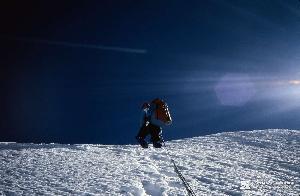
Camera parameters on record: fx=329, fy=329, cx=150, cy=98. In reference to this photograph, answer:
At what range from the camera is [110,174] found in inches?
307

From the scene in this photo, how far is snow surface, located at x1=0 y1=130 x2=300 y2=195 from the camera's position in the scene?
21.6 ft

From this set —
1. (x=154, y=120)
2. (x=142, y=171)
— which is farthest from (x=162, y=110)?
(x=142, y=171)

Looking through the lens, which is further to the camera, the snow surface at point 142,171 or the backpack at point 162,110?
the backpack at point 162,110

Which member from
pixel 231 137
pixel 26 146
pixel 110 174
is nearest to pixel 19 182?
pixel 110 174

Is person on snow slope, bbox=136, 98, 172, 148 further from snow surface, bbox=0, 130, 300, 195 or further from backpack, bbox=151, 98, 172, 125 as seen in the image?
snow surface, bbox=0, 130, 300, 195

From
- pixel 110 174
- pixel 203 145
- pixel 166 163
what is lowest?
pixel 110 174

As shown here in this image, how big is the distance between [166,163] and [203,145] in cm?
563

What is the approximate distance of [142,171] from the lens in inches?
328

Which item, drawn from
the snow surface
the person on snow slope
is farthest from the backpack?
the snow surface

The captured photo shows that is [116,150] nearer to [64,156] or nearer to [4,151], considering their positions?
[64,156]

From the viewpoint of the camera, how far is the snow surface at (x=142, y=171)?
6.59m

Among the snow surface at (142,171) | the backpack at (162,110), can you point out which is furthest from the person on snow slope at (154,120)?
the snow surface at (142,171)

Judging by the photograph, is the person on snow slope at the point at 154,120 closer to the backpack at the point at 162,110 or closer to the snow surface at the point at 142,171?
the backpack at the point at 162,110

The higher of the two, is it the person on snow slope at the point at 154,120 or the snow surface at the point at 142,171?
the person on snow slope at the point at 154,120
